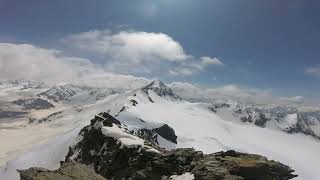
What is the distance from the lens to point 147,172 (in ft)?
237

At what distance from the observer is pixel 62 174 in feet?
182

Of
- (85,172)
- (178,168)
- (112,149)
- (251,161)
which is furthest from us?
(112,149)

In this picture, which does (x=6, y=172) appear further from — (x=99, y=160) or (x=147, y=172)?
(x=147, y=172)

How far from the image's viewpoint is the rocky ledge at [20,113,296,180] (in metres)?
61.3

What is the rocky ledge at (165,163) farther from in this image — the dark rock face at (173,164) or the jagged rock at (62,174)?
the jagged rock at (62,174)

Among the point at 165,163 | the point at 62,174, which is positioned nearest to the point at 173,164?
the point at 165,163

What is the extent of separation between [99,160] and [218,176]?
154 ft

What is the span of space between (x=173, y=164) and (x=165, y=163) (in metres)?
1.80

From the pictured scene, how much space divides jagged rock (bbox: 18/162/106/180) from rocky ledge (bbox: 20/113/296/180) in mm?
122

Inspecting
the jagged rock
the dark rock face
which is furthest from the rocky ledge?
the jagged rock

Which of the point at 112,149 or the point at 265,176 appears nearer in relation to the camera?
the point at 265,176

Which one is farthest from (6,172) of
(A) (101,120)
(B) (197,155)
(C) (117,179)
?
(B) (197,155)

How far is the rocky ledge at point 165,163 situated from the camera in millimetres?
61312

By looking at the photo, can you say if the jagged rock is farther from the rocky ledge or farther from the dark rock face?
the dark rock face
